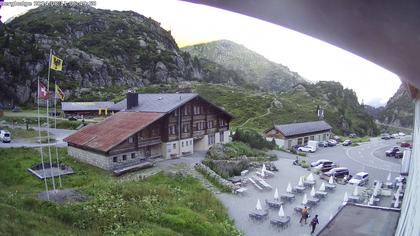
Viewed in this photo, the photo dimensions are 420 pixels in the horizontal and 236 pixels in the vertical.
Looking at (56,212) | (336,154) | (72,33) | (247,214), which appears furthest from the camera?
(72,33)

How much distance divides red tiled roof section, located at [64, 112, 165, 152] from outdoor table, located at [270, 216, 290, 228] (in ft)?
50.7

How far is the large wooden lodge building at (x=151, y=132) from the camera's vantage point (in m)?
30.3

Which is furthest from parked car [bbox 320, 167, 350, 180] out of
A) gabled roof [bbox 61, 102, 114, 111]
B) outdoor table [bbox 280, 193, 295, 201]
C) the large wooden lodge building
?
gabled roof [bbox 61, 102, 114, 111]

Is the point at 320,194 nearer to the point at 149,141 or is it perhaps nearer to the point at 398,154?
the point at 149,141

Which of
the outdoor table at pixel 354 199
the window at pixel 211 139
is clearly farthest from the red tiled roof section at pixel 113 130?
the outdoor table at pixel 354 199

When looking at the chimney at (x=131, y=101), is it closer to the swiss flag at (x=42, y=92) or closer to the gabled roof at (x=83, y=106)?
the swiss flag at (x=42, y=92)

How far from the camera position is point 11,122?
5703 centimetres

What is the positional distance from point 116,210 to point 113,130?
51.8 feet

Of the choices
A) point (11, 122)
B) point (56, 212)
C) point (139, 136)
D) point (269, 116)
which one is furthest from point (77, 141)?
point (269, 116)

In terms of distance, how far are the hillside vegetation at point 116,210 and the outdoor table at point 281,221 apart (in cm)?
272

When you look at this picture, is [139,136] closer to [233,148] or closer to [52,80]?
[233,148]

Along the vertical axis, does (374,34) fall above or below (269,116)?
above

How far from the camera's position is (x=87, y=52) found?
428 feet

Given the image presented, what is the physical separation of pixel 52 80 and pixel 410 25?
107707 millimetres
